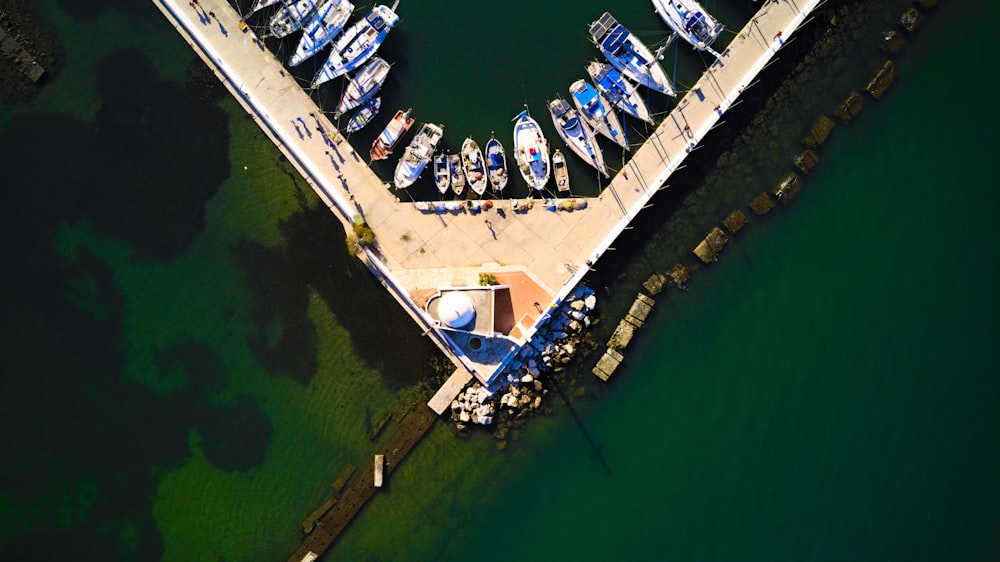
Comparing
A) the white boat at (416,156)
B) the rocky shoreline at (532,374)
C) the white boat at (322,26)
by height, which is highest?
the white boat at (322,26)

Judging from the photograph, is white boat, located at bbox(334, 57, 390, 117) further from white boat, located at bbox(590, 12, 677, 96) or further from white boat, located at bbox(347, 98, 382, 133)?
white boat, located at bbox(590, 12, 677, 96)

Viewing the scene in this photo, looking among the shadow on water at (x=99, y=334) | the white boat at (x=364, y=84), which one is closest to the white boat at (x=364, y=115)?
the white boat at (x=364, y=84)

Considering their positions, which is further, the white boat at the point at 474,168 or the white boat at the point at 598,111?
the white boat at the point at 474,168

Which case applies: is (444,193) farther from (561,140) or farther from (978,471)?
(978,471)

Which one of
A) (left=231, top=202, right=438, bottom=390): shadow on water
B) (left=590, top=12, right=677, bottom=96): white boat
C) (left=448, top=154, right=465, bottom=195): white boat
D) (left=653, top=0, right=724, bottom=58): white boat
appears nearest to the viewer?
(left=653, top=0, right=724, bottom=58): white boat

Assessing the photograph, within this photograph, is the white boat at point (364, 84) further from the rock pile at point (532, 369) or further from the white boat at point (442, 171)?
the rock pile at point (532, 369)

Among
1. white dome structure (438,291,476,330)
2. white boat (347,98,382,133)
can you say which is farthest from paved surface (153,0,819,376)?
white dome structure (438,291,476,330)

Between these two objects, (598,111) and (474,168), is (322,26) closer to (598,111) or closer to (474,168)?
(474,168)
